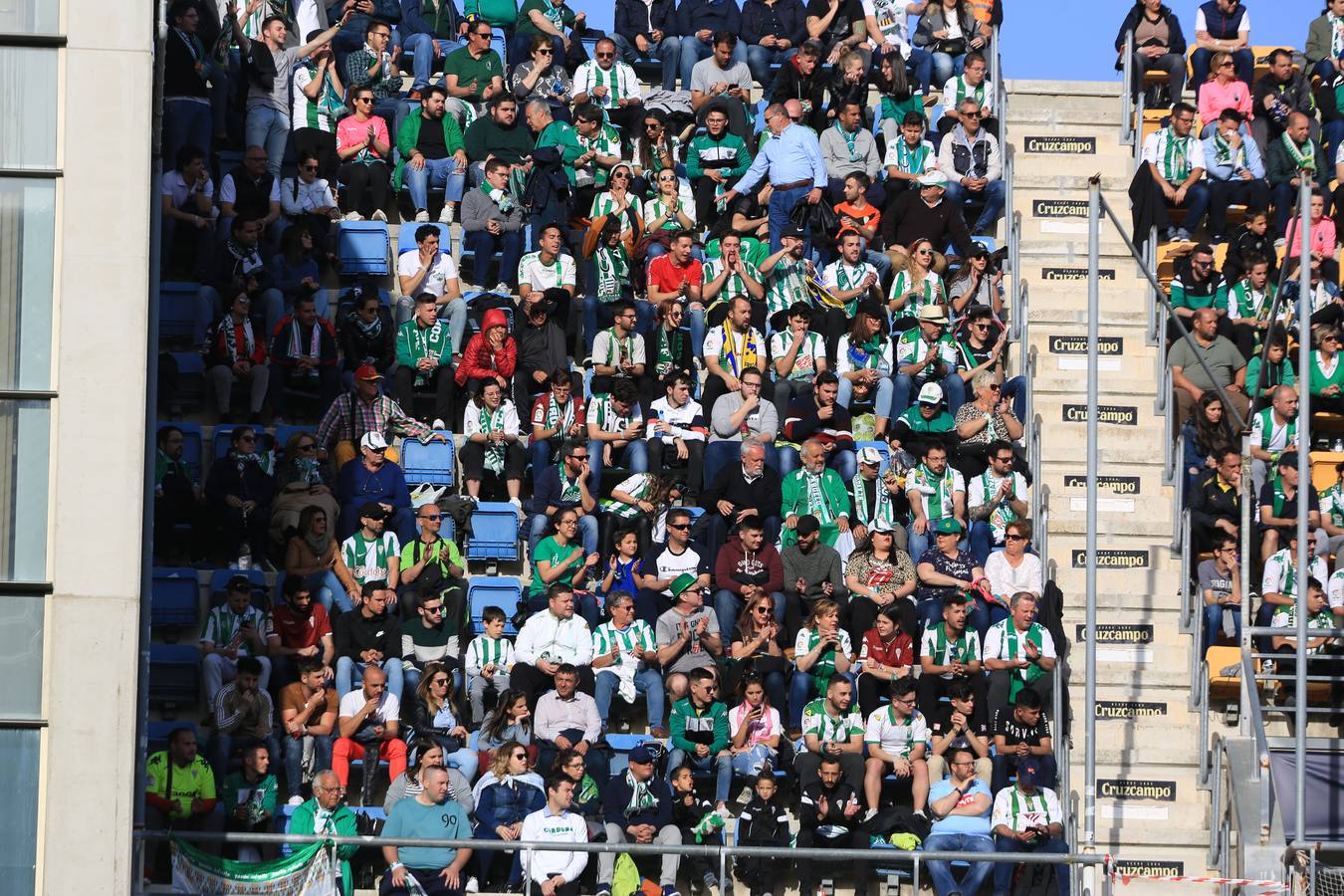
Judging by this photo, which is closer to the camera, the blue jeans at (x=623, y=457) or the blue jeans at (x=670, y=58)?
the blue jeans at (x=623, y=457)

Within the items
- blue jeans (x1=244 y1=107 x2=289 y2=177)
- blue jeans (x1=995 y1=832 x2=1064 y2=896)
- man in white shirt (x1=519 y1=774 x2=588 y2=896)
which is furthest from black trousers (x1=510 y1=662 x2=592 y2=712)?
blue jeans (x1=244 y1=107 x2=289 y2=177)

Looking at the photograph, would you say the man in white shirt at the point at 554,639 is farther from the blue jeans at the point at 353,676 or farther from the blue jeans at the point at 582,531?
the blue jeans at the point at 353,676

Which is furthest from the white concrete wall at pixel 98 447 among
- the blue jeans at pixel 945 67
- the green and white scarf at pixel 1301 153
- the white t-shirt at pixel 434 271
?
the green and white scarf at pixel 1301 153

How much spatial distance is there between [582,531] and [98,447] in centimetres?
556

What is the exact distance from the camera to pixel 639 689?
20.6m

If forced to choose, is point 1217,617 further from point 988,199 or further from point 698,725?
point 988,199

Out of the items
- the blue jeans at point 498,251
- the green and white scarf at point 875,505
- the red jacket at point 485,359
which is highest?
the blue jeans at point 498,251

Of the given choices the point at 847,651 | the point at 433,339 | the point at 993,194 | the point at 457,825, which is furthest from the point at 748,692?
the point at 993,194

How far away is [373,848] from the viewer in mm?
19672

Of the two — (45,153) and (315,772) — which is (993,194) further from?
(45,153)

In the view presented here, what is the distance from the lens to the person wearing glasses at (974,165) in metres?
24.8

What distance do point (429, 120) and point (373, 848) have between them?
8067 millimetres

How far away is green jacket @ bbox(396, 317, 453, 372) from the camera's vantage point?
23.0 m

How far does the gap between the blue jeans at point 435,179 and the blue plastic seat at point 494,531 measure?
3911 millimetres
